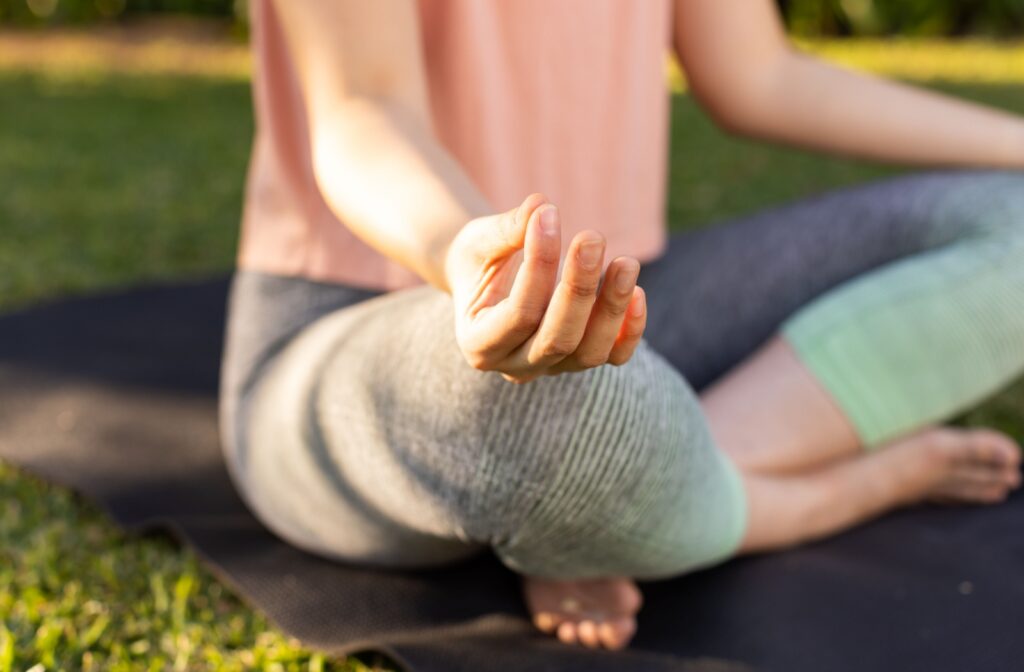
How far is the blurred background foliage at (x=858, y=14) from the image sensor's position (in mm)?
6066

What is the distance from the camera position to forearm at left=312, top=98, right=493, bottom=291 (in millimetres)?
944

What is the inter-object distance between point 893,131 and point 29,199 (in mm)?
2466

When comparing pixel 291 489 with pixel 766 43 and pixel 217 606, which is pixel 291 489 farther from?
pixel 766 43

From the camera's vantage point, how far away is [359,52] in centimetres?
113

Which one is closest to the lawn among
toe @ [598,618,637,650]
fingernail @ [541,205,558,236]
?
toe @ [598,618,637,650]

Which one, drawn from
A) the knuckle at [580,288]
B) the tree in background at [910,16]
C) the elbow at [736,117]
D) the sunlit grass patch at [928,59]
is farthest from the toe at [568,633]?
the tree in background at [910,16]

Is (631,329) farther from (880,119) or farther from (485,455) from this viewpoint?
(880,119)

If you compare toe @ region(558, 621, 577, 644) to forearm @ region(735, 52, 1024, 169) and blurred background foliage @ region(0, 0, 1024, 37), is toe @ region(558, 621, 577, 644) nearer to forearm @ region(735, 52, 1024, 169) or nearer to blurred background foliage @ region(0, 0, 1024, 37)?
forearm @ region(735, 52, 1024, 169)

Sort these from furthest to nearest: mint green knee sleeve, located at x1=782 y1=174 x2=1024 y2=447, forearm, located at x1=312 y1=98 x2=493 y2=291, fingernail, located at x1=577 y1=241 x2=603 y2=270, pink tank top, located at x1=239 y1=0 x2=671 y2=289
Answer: mint green knee sleeve, located at x1=782 y1=174 x2=1024 y2=447
pink tank top, located at x1=239 y1=0 x2=671 y2=289
forearm, located at x1=312 y1=98 x2=493 y2=291
fingernail, located at x1=577 y1=241 x2=603 y2=270

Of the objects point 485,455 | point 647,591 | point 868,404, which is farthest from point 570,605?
point 868,404

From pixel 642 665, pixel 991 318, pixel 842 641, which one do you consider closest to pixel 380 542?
pixel 642 665

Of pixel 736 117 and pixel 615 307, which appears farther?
pixel 736 117

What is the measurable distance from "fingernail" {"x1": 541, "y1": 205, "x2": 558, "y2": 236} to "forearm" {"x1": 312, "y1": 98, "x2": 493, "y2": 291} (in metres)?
0.22

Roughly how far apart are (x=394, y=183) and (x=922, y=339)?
2.59 ft
